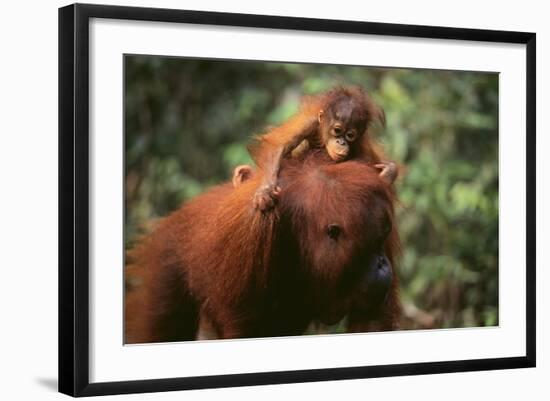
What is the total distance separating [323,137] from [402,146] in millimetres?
370

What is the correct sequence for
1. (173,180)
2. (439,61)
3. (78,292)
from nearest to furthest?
(78,292) < (173,180) < (439,61)

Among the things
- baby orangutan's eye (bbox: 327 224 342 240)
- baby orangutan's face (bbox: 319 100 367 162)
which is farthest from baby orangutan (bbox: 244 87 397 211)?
baby orangutan's eye (bbox: 327 224 342 240)

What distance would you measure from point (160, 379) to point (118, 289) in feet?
1.10

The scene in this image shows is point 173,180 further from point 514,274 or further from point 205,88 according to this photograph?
point 514,274

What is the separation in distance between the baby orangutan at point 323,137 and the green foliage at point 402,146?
0.13 feet

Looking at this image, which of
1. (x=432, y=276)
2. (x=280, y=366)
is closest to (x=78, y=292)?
(x=280, y=366)

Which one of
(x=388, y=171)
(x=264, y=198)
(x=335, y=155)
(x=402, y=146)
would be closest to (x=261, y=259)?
(x=264, y=198)

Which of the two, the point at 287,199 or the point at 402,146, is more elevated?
the point at 402,146

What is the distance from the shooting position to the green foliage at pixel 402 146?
13.8 ft

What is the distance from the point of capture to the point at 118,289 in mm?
4086

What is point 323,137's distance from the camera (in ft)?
14.5

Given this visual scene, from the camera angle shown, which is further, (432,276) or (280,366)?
(432,276)

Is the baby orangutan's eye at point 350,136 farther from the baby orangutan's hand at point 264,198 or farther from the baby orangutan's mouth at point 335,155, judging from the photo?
the baby orangutan's hand at point 264,198

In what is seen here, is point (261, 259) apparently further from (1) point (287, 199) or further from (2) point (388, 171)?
(2) point (388, 171)
